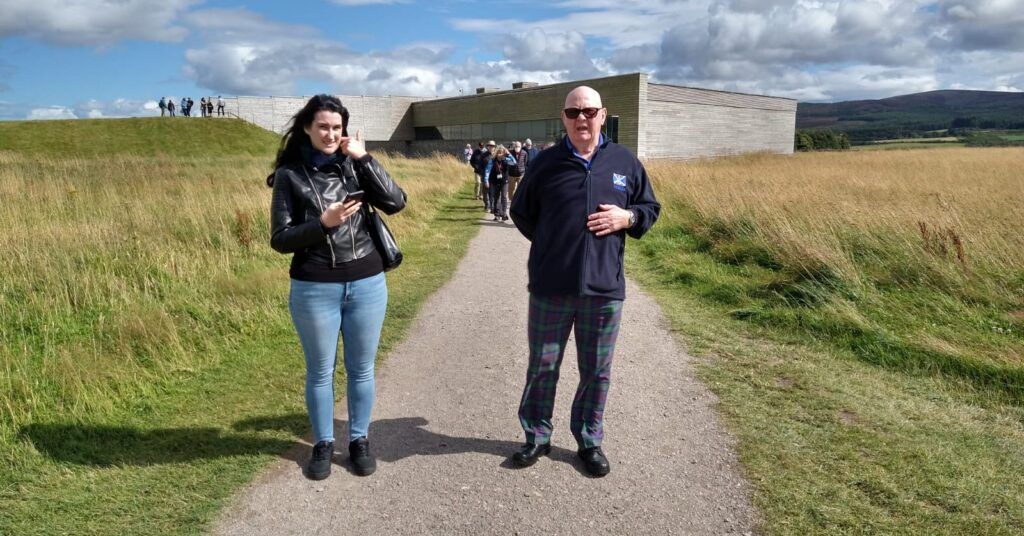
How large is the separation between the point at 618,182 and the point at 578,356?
96 cm

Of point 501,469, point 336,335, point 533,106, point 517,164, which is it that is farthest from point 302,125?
point 533,106

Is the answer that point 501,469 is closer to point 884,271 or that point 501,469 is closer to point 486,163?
point 884,271

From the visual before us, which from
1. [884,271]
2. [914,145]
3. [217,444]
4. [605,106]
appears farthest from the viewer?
[914,145]

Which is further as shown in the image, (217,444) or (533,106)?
(533,106)

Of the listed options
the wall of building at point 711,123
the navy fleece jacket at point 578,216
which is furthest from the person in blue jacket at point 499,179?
the wall of building at point 711,123

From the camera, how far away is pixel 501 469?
3660 millimetres

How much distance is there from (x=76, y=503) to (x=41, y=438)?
36.2 inches

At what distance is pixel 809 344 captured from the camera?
5996 millimetres

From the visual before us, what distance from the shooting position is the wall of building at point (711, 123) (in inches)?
1678

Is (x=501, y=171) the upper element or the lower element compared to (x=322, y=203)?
lower

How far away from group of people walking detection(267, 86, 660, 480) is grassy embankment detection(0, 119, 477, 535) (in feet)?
2.41

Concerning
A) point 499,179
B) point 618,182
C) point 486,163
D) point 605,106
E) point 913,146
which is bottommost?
point 499,179

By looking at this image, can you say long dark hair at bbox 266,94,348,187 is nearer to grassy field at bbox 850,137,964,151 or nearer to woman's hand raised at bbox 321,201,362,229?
woman's hand raised at bbox 321,201,362,229

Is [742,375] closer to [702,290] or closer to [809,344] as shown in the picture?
[809,344]
